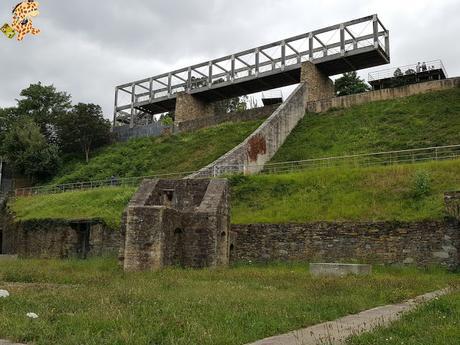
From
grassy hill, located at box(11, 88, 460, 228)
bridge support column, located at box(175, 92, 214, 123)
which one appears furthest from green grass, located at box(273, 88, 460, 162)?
bridge support column, located at box(175, 92, 214, 123)

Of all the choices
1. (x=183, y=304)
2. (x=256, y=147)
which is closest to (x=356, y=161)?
(x=256, y=147)

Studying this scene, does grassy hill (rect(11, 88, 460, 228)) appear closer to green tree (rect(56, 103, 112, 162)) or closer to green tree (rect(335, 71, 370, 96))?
green tree (rect(56, 103, 112, 162))

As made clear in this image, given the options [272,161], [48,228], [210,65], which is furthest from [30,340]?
[210,65]

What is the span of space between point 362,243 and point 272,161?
13369mm

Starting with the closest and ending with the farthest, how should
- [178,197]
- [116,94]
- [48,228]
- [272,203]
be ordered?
[178,197]
[272,203]
[48,228]
[116,94]

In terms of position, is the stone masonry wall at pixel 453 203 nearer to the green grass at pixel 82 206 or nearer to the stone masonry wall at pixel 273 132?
the stone masonry wall at pixel 273 132

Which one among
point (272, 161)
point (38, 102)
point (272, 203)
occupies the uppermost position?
point (38, 102)

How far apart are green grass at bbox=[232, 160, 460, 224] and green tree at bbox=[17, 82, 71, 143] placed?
3257 centimetres

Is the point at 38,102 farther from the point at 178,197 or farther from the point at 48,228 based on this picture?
the point at 178,197

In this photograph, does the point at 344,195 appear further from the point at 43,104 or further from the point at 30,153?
the point at 43,104

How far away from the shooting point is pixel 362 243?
17.0 meters

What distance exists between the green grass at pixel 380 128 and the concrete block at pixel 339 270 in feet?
44.0

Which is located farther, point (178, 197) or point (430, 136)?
point (430, 136)

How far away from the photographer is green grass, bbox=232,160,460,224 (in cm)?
1766
